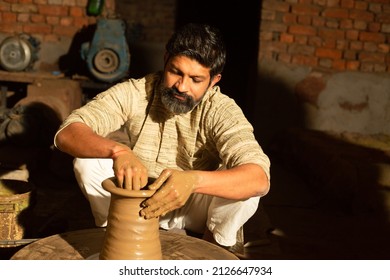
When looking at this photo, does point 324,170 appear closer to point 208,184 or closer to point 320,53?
point 320,53

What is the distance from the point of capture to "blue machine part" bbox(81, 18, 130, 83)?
557cm

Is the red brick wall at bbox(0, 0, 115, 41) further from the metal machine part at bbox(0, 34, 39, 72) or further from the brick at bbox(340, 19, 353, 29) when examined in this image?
the brick at bbox(340, 19, 353, 29)

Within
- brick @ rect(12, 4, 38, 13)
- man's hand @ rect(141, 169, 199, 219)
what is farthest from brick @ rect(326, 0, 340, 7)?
man's hand @ rect(141, 169, 199, 219)

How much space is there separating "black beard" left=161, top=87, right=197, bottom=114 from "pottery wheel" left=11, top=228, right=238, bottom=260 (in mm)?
701

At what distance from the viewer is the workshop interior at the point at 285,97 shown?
4199 mm

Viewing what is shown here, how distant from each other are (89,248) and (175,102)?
0.91 metres

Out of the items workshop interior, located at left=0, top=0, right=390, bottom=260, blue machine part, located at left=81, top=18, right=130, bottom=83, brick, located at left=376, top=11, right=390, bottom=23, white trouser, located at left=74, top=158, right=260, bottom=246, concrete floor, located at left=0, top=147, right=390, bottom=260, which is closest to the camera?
white trouser, located at left=74, top=158, right=260, bottom=246

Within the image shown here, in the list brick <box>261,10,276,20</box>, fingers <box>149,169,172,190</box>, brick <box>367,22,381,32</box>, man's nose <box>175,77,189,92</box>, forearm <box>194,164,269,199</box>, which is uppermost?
brick <box>261,10,276,20</box>

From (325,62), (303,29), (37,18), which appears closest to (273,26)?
(303,29)

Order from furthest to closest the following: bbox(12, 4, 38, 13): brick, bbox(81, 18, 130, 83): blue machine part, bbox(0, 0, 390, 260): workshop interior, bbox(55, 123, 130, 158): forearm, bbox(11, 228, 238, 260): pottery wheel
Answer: bbox(12, 4, 38, 13): brick, bbox(81, 18, 130, 83): blue machine part, bbox(0, 0, 390, 260): workshop interior, bbox(55, 123, 130, 158): forearm, bbox(11, 228, 238, 260): pottery wheel

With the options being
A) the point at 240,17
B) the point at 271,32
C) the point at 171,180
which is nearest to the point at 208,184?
the point at 171,180

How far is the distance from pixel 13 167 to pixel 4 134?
635 millimetres

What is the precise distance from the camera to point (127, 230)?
1929 millimetres
